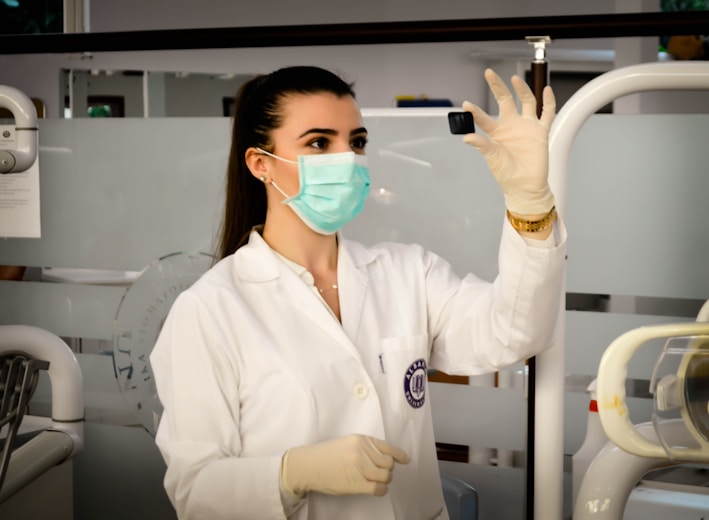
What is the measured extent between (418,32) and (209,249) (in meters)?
0.80

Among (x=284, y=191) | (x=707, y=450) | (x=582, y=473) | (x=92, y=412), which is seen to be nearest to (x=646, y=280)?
(x=582, y=473)

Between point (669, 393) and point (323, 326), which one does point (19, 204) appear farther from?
point (669, 393)

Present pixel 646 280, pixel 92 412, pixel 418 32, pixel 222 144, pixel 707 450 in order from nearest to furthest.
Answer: pixel 707 450 < pixel 418 32 < pixel 646 280 < pixel 222 144 < pixel 92 412

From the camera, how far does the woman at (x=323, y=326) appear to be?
1266 mm

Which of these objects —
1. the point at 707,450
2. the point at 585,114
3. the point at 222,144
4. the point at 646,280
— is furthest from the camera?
the point at 222,144

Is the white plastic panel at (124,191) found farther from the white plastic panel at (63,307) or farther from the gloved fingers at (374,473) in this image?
the gloved fingers at (374,473)

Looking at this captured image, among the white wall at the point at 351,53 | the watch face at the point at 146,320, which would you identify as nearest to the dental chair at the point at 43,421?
the watch face at the point at 146,320

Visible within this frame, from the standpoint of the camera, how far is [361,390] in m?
1.39

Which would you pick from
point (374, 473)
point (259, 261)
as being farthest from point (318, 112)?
point (374, 473)

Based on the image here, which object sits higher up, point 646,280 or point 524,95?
point 524,95

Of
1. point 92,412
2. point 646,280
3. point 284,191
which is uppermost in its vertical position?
point 284,191

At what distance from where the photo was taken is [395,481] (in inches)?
56.5

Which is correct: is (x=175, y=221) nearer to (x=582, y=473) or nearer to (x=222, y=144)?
(x=222, y=144)

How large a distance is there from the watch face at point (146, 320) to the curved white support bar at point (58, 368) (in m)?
0.17
